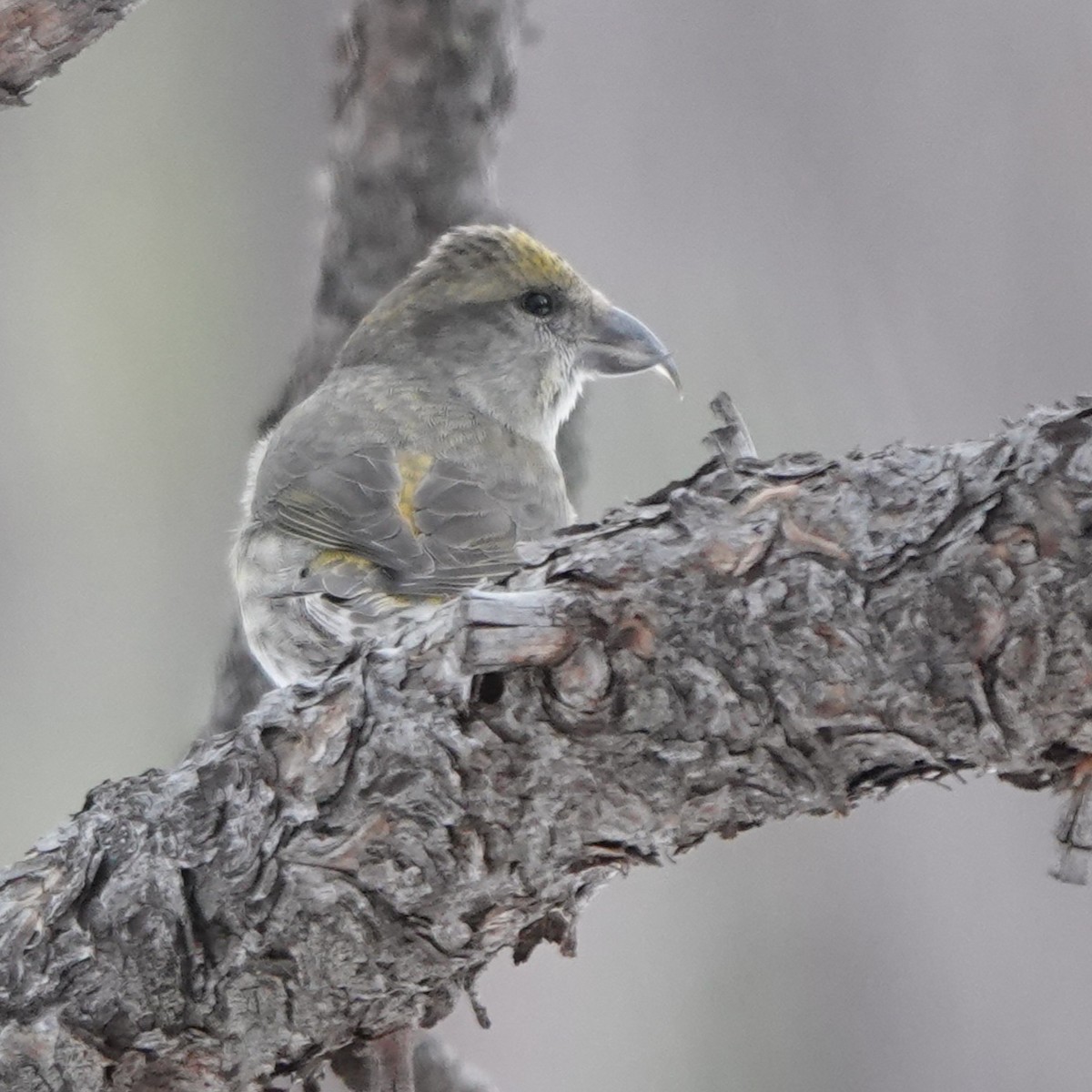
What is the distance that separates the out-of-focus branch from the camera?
2.12 meters

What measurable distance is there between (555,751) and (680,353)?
2.61 meters

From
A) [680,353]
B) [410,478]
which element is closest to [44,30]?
[410,478]

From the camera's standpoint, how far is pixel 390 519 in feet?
10.2

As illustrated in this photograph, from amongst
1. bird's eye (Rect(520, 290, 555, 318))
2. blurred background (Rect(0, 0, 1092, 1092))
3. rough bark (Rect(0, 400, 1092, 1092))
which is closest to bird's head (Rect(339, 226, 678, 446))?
bird's eye (Rect(520, 290, 555, 318))

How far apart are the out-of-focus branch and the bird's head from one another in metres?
1.40

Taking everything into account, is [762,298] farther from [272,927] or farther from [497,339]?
[272,927]

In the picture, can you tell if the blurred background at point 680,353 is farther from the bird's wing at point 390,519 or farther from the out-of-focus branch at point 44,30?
the out-of-focus branch at point 44,30

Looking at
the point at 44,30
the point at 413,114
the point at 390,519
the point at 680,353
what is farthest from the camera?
the point at 680,353

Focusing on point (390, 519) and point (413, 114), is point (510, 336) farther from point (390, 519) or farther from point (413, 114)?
point (413, 114)

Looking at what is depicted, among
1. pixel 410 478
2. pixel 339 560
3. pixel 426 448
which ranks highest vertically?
pixel 426 448

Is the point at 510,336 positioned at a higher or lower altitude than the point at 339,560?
higher

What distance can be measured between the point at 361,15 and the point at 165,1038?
1.91 metres

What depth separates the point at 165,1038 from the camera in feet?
5.49

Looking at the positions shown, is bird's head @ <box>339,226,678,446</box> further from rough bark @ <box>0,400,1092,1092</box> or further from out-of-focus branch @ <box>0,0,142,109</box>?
rough bark @ <box>0,400,1092,1092</box>
